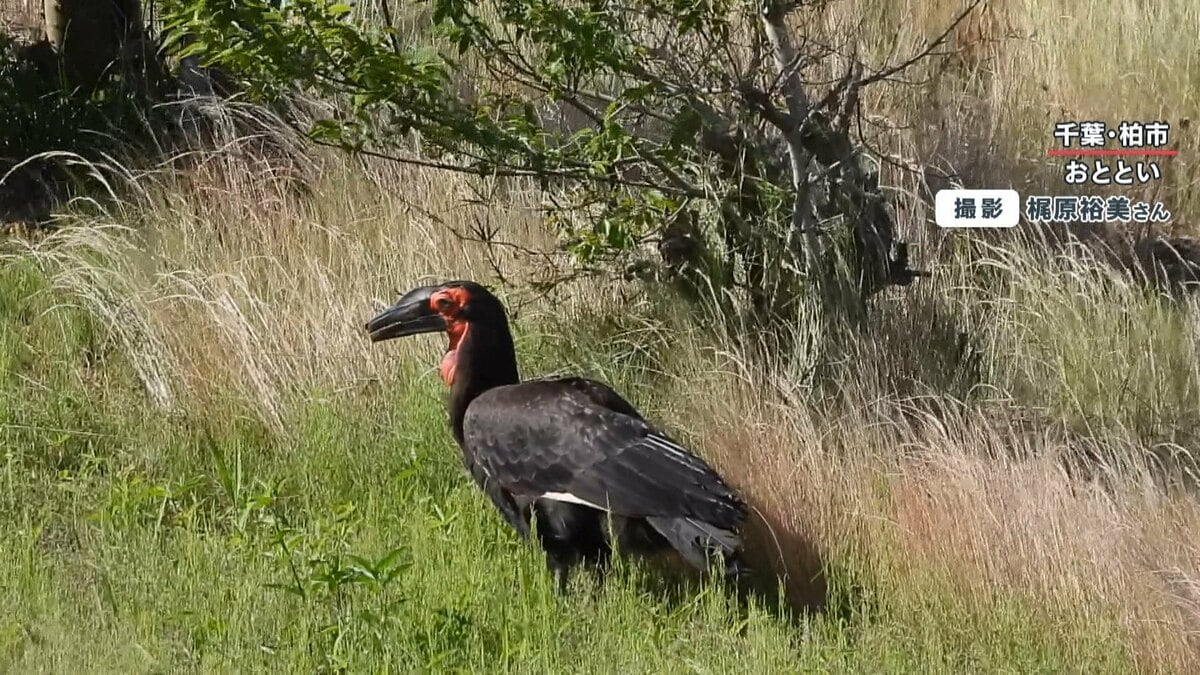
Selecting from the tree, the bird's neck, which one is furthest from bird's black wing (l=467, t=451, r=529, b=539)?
the tree

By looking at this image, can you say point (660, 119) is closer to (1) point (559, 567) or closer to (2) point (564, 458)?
(2) point (564, 458)

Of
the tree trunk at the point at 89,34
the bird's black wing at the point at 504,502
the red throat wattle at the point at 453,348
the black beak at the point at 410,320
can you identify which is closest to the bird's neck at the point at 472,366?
the red throat wattle at the point at 453,348

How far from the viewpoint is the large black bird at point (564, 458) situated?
5059 mm

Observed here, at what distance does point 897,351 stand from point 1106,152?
2.64 metres

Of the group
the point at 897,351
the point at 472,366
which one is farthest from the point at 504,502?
the point at 897,351

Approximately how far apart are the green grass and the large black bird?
140 mm

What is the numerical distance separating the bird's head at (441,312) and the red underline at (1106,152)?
Result: 13.0 feet

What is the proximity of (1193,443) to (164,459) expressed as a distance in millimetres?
3943

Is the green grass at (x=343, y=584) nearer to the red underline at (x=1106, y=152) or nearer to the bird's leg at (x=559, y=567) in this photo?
the bird's leg at (x=559, y=567)

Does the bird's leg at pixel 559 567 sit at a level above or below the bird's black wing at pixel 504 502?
below

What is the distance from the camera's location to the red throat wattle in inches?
231

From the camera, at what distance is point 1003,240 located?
7750 mm

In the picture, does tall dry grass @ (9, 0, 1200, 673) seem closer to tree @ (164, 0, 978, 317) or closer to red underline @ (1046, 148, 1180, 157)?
red underline @ (1046, 148, 1180, 157)

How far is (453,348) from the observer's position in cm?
592
